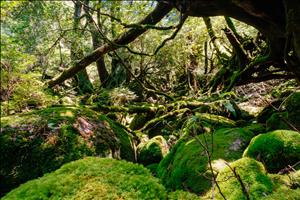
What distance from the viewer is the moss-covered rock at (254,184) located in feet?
8.35

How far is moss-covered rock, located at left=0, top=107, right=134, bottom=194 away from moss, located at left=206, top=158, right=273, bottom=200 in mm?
2852

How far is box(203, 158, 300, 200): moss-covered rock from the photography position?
2.54m

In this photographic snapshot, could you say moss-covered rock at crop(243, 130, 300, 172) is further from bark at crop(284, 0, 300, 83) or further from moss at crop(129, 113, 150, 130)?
moss at crop(129, 113, 150, 130)

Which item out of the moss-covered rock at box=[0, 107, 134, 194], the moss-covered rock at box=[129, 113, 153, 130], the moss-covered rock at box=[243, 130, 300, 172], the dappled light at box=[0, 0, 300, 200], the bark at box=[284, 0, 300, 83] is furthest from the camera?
the moss-covered rock at box=[129, 113, 153, 130]

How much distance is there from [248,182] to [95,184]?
51.3 inches

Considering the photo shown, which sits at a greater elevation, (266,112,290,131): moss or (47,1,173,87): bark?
(47,1,173,87): bark

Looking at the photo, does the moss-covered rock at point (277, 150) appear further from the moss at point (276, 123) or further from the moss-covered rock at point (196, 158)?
the moss at point (276, 123)

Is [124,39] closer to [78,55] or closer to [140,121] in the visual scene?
[140,121]

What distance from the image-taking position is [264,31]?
11.7 ft

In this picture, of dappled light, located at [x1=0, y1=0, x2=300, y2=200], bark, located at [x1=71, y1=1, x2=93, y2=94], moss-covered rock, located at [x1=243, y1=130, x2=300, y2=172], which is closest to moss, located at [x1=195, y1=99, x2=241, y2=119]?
dappled light, located at [x1=0, y1=0, x2=300, y2=200]

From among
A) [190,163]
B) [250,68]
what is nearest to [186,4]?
[190,163]

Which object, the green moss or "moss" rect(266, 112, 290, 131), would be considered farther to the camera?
the green moss

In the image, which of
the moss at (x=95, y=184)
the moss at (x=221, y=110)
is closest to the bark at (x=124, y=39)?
the moss at (x=221, y=110)

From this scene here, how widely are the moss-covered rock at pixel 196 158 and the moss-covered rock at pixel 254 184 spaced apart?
2.99ft
